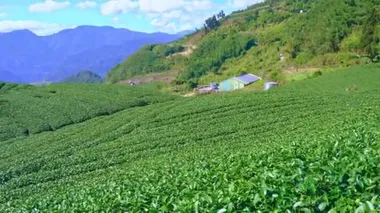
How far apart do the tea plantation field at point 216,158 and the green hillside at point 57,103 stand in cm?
316

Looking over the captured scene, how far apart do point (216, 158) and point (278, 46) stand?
105 metres

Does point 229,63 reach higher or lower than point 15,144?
lower

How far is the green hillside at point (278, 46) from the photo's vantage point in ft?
277

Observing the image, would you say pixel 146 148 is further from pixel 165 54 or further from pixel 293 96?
pixel 165 54

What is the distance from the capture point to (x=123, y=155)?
31.9 metres

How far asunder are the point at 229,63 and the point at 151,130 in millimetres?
105189

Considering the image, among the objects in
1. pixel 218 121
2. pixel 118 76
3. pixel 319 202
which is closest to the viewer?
pixel 319 202

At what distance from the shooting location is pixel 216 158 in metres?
19.3

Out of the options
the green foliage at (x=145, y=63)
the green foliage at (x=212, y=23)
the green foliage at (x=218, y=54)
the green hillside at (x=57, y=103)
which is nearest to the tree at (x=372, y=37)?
the green hillside at (x=57, y=103)

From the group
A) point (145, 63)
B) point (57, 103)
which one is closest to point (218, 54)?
point (145, 63)

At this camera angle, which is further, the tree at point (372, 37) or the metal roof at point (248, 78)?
the metal roof at point (248, 78)

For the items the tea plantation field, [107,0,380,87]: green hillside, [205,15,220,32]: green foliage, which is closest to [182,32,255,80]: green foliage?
[107,0,380,87]: green hillside

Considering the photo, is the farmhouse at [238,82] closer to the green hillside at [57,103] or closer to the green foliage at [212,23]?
the green hillside at [57,103]

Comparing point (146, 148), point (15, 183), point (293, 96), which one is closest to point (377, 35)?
point (293, 96)
